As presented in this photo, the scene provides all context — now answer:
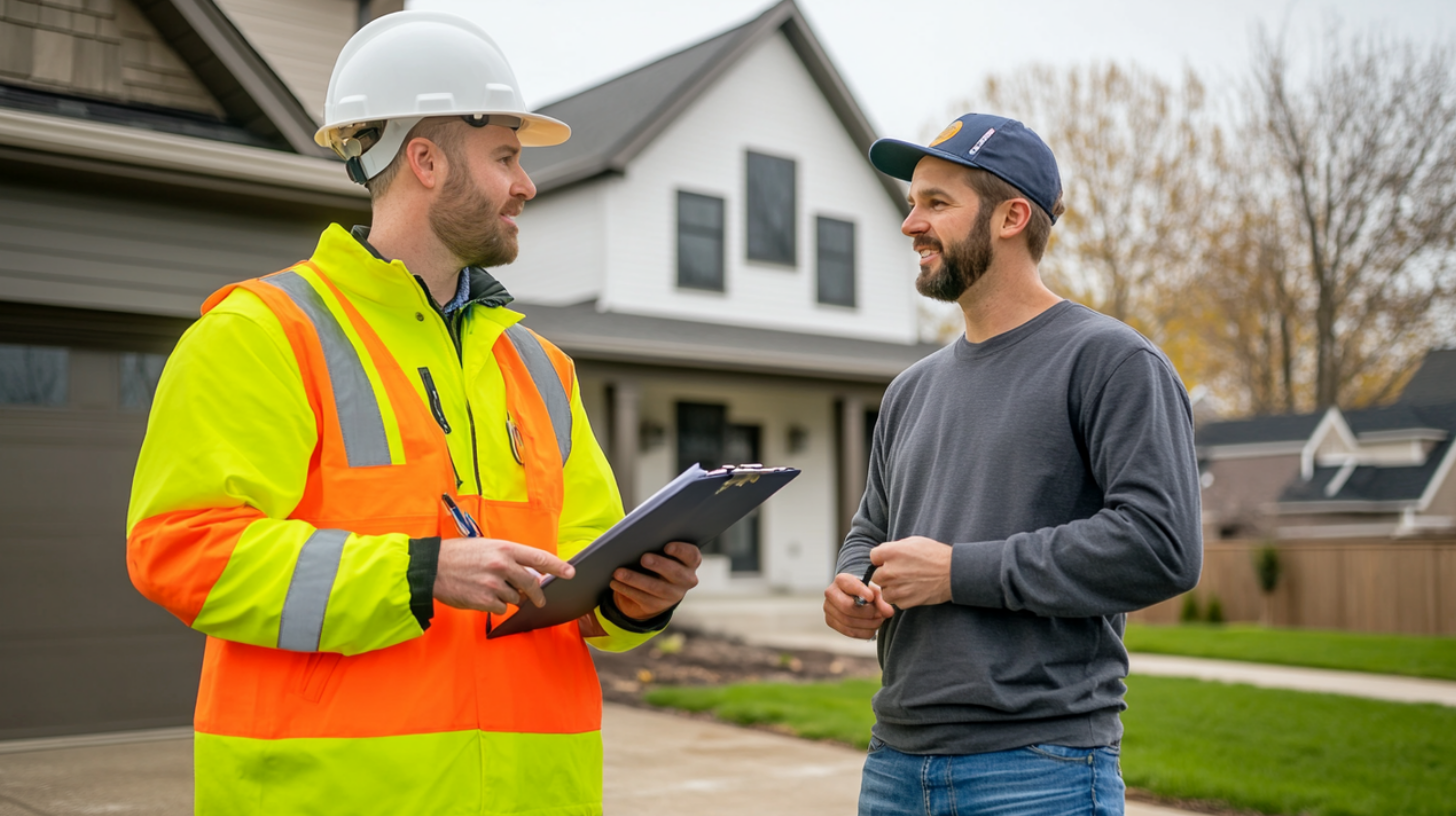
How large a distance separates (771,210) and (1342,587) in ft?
31.5

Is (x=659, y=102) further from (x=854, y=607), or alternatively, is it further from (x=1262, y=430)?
(x=1262, y=430)

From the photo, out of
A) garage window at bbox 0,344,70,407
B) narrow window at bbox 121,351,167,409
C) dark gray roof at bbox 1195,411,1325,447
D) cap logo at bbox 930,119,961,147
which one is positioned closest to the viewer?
cap logo at bbox 930,119,961,147

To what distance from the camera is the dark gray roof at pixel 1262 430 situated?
27438 millimetres

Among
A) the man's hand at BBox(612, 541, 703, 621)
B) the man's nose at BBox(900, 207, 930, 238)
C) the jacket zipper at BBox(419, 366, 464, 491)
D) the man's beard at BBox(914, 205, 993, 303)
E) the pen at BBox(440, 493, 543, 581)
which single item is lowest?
the man's hand at BBox(612, 541, 703, 621)

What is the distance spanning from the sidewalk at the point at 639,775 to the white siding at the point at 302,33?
15.4 ft

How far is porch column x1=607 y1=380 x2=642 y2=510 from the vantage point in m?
14.0

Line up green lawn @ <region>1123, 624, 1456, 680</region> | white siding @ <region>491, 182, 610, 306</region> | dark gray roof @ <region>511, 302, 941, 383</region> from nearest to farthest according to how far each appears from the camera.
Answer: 1. green lawn @ <region>1123, 624, 1456, 680</region>
2. dark gray roof @ <region>511, 302, 941, 383</region>
3. white siding @ <region>491, 182, 610, 306</region>

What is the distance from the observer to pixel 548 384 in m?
2.46

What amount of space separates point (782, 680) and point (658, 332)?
18.3ft

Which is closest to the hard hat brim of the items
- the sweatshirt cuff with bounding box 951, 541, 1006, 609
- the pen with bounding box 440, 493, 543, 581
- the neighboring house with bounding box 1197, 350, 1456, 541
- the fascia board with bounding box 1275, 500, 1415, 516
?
the pen with bounding box 440, 493, 543, 581

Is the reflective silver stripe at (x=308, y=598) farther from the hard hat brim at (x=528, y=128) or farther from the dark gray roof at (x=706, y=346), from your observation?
the dark gray roof at (x=706, y=346)

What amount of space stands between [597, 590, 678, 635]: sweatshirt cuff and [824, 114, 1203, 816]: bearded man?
34 cm

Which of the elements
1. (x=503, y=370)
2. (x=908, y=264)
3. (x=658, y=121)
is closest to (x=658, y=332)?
(x=658, y=121)

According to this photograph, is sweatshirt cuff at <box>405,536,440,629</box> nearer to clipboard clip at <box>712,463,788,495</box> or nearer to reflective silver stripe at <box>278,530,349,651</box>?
reflective silver stripe at <box>278,530,349,651</box>
